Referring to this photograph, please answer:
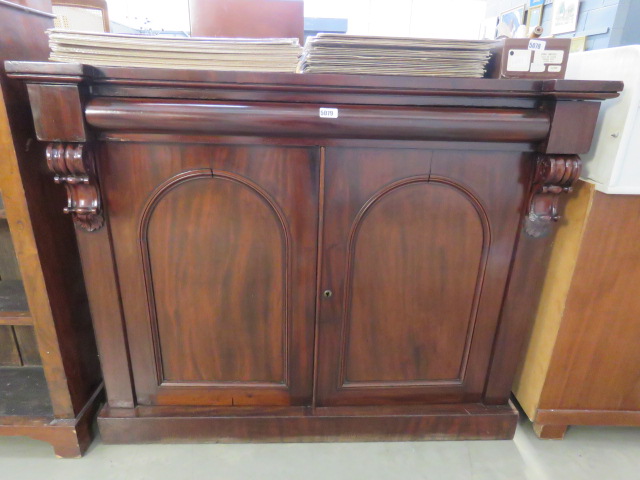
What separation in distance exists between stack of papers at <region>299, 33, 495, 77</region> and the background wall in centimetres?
142

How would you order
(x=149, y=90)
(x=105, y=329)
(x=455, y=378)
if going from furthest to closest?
(x=455, y=378), (x=105, y=329), (x=149, y=90)

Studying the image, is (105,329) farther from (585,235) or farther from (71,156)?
(585,235)

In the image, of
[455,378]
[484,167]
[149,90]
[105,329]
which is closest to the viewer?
[149,90]

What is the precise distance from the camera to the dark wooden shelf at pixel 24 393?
1.17 meters

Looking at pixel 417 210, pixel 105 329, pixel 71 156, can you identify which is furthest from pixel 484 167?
pixel 105 329

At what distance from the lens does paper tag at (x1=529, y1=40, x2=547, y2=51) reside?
0.92 m

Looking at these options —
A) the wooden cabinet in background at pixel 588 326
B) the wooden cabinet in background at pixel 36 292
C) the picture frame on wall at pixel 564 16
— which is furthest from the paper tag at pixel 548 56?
the picture frame on wall at pixel 564 16

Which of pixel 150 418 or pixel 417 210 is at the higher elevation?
pixel 417 210

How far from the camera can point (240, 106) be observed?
2.94ft

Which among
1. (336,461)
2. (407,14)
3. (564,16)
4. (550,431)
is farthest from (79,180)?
(407,14)

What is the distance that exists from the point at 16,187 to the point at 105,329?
1.42ft

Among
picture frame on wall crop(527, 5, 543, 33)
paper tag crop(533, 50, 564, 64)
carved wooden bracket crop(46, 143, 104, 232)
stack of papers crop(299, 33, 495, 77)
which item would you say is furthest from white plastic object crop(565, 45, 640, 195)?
picture frame on wall crop(527, 5, 543, 33)

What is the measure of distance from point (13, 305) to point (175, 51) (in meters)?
0.86

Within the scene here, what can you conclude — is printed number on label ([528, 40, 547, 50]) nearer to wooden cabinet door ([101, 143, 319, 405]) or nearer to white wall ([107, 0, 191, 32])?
wooden cabinet door ([101, 143, 319, 405])
